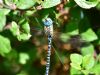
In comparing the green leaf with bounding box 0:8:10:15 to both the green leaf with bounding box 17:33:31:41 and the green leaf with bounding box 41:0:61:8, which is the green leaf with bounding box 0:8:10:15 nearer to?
the green leaf with bounding box 17:33:31:41

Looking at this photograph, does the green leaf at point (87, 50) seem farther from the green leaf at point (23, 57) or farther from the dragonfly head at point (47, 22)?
the green leaf at point (23, 57)

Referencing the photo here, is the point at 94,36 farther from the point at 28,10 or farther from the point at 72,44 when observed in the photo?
the point at 28,10

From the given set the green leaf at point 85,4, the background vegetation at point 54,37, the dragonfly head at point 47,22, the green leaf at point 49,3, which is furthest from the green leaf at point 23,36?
the green leaf at point 85,4

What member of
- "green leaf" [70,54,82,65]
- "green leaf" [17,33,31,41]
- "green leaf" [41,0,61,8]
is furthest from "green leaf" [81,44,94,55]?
"green leaf" [41,0,61,8]

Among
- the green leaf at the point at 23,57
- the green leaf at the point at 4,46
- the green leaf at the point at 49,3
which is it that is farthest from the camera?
the green leaf at the point at 23,57

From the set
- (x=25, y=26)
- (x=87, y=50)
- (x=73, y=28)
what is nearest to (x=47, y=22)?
(x=25, y=26)

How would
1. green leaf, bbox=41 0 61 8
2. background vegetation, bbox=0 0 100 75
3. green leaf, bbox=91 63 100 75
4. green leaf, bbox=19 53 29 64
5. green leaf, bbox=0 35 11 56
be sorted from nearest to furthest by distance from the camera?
green leaf, bbox=41 0 61 8 → background vegetation, bbox=0 0 100 75 → green leaf, bbox=91 63 100 75 → green leaf, bbox=0 35 11 56 → green leaf, bbox=19 53 29 64

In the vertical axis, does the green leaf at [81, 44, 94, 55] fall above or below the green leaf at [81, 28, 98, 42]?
→ below

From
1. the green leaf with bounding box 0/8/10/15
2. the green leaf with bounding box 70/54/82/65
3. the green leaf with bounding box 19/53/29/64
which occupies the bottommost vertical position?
the green leaf with bounding box 19/53/29/64

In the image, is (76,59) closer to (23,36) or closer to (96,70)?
(96,70)
